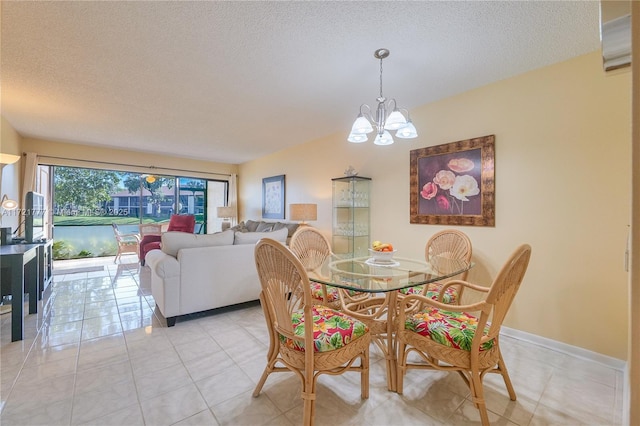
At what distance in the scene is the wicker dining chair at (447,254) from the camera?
7.36 feet

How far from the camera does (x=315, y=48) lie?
2.12 meters

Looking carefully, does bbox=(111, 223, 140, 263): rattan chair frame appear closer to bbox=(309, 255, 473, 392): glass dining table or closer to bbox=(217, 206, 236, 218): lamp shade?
bbox=(217, 206, 236, 218): lamp shade

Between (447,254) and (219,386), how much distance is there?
217cm

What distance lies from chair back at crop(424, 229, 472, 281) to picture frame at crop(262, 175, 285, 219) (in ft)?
11.0

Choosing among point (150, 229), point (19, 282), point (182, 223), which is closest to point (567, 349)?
point (19, 282)

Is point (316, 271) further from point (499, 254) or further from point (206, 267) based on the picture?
point (499, 254)

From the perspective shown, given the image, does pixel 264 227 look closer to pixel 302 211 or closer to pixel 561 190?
pixel 302 211

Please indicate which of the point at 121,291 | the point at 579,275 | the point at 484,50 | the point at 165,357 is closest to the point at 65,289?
the point at 121,291

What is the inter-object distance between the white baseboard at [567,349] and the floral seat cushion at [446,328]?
1.14 meters

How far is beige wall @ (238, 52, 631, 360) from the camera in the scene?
2029 mm

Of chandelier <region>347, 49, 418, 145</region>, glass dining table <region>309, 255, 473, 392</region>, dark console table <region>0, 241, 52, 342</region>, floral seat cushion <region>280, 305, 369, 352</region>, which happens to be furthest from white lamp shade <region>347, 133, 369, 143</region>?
dark console table <region>0, 241, 52, 342</region>

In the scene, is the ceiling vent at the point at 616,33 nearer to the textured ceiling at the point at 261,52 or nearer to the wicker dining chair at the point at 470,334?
the wicker dining chair at the point at 470,334

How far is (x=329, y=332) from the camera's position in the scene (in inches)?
60.8

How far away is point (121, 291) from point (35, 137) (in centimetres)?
322
